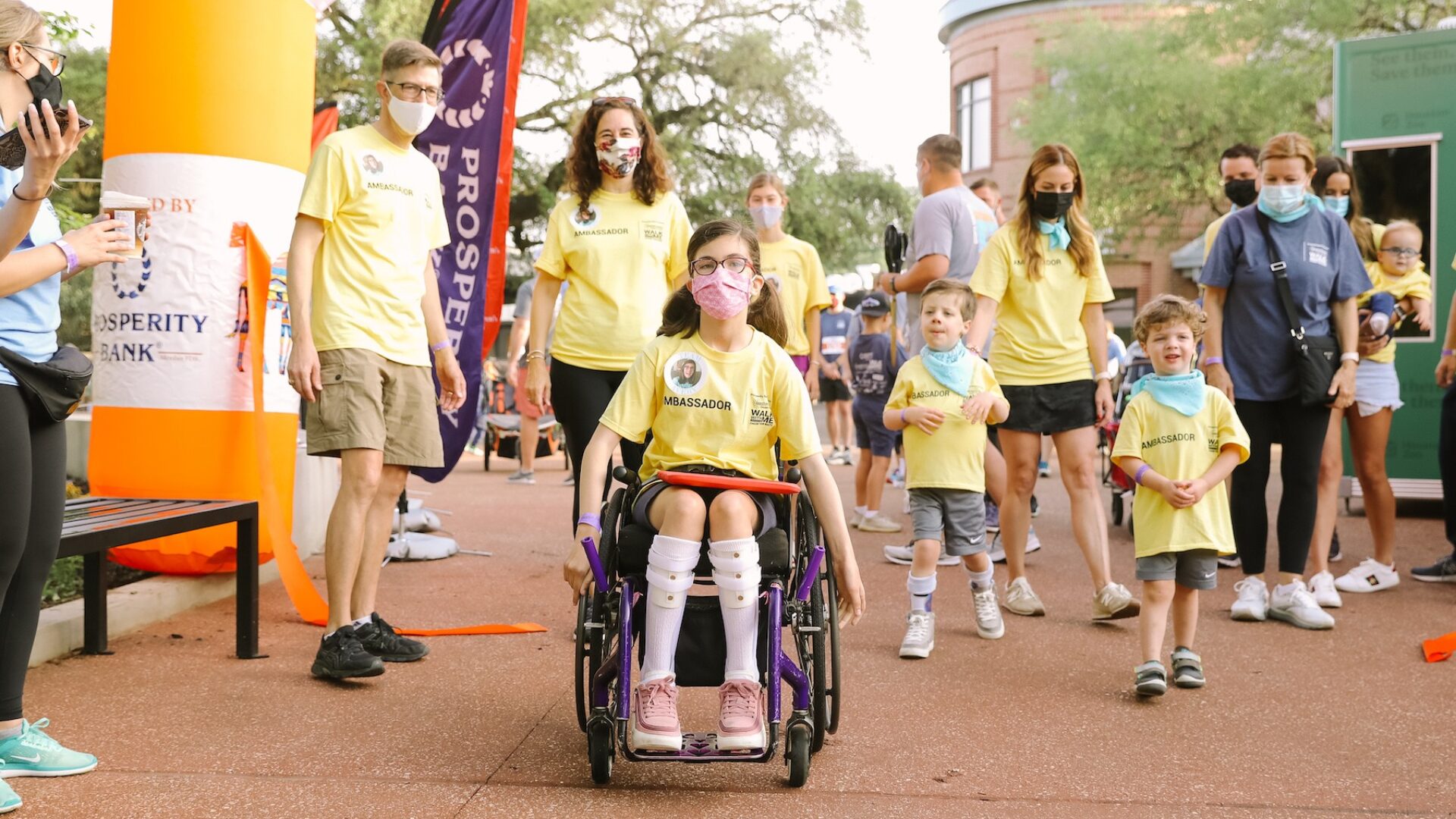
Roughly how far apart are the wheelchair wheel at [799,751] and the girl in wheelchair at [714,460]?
0.09m

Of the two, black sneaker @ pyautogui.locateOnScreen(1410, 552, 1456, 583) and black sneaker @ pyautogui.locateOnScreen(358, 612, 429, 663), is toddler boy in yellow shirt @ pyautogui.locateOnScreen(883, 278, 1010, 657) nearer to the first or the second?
black sneaker @ pyautogui.locateOnScreen(358, 612, 429, 663)

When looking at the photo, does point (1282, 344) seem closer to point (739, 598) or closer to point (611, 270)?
point (611, 270)

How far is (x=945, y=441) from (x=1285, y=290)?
5.89 feet

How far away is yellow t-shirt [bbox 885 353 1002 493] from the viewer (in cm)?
554

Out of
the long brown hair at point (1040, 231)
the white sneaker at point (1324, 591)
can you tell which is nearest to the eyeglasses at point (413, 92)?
the long brown hair at point (1040, 231)

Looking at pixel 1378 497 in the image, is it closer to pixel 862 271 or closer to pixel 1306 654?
pixel 1306 654

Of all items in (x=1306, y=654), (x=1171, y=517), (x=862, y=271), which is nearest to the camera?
(x=1171, y=517)

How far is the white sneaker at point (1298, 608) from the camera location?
5.87 metres

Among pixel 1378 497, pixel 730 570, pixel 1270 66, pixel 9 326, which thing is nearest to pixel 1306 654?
pixel 1378 497

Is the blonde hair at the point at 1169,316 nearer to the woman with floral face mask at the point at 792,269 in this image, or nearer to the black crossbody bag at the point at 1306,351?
the black crossbody bag at the point at 1306,351

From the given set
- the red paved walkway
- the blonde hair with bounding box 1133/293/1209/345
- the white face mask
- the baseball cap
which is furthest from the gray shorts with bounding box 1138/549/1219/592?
the baseball cap

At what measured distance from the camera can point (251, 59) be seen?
20.1ft

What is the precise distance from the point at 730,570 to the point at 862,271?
19.7 metres

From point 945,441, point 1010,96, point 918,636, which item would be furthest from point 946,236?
point 1010,96
